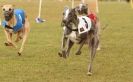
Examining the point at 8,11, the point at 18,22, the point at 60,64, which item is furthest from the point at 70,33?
the point at 18,22

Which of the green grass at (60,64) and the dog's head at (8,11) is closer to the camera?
the green grass at (60,64)

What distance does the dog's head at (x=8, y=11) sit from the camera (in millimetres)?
10977

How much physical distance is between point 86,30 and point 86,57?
10.2 feet

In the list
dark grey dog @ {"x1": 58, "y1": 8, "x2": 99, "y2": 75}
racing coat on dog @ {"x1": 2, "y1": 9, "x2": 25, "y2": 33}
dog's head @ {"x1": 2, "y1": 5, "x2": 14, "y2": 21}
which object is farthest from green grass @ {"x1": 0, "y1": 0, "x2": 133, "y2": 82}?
dog's head @ {"x1": 2, "y1": 5, "x2": 14, "y2": 21}

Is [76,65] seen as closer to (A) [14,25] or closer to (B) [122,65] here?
(B) [122,65]

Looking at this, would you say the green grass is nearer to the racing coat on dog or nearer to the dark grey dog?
the dark grey dog

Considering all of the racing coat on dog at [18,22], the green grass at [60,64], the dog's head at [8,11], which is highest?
the dog's head at [8,11]

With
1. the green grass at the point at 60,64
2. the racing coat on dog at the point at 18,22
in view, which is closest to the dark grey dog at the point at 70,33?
the green grass at the point at 60,64

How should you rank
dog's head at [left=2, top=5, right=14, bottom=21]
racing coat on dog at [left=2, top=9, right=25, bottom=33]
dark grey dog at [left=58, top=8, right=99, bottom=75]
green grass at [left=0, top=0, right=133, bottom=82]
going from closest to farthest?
dark grey dog at [left=58, top=8, right=99, bottom=75]
green grass at [left=0, top=0, right=133, bottom=82]
dog's head at [left=2, top=5, right=14, bottom=21]
racing coat on dog at [left=2, top=9, right=25, bottom=33]

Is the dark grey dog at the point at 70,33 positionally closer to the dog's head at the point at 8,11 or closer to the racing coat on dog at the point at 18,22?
the dog's head at the point at 8,11

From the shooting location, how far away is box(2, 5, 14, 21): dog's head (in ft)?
36.0

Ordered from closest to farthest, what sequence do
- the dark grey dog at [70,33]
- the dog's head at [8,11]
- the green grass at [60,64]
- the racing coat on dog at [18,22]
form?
the dark grey dog at [70,33]
the green grass at [60,64]
the dog's head at [8,11]
the racing coat on dog at [18,22]

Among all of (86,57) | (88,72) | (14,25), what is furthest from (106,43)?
(88,72)

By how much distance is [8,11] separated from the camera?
11078 millimetres
